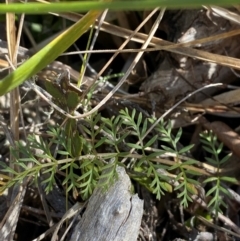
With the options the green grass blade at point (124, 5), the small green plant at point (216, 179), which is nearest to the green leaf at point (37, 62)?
the green grass blade at point (124, 5)

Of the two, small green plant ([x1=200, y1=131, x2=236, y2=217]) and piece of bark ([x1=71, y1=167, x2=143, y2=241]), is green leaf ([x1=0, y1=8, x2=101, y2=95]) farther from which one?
small green plant ([x1=200, y1=131, x2=236, y2=217])

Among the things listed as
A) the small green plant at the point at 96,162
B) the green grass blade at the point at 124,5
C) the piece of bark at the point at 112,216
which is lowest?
the piece of bark at the point at 112,216

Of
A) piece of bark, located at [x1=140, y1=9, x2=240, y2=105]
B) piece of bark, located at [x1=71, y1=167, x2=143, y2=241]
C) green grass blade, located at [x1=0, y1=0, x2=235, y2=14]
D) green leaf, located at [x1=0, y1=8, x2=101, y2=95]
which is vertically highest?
green grass blade, located at [x1=0, y1=0, x2=235, y2=14]

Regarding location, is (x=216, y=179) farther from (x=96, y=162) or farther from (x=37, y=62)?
(x=37, y=62)

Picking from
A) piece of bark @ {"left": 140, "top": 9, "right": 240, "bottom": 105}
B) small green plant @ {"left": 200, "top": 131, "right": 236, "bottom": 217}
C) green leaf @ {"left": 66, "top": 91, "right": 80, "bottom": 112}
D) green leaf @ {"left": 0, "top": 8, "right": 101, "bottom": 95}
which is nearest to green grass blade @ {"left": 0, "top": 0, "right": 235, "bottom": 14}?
green leaf @ {"left": 0, "top": 8, "right": 101, "bottom": 95}

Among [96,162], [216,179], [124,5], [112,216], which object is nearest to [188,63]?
[216,179]

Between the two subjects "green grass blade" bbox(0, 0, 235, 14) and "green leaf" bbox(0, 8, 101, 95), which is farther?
"green leaf" bbox(0, 8, 101, 95)

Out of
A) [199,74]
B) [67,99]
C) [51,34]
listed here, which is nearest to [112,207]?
[67,99]

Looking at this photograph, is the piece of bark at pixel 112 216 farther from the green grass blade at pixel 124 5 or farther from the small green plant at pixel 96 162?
the green grass blade at pixel 124 5
